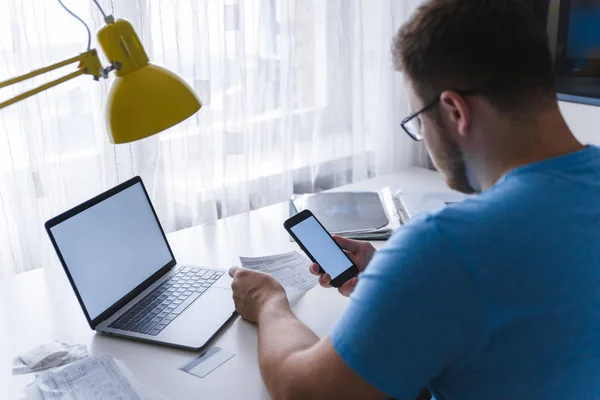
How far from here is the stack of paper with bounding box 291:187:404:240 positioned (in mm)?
1630

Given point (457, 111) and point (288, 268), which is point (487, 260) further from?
point (288, 268)

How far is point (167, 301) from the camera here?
1319mm

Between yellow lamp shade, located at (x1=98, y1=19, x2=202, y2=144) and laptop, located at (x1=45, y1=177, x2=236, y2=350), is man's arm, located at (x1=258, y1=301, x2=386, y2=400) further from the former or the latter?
yellow lamp shade, located at (x1=98, y1=19, x2=202, y2=144)

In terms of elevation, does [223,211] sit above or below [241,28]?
below

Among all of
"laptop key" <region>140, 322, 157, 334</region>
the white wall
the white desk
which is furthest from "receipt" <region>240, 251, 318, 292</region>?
the white wall

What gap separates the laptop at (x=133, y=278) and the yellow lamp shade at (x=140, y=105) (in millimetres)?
254

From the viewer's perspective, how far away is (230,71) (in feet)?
6.11

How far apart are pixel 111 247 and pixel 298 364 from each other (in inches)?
20.4

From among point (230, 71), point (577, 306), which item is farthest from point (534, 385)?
point (230, 71)

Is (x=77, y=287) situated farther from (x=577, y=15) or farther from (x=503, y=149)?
(x=577, y=15)

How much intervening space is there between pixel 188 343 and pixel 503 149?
2.10ft

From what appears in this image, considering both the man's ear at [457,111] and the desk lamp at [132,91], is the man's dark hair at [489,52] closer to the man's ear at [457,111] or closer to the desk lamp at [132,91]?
the man's ear at [457,111]

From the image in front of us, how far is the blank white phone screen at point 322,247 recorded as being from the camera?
52.9 inches

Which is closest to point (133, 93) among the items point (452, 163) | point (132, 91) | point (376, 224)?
point (132, 91)
